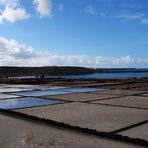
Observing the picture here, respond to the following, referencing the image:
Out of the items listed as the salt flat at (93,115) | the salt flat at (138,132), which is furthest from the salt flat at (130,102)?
the salt flat at (138,132)

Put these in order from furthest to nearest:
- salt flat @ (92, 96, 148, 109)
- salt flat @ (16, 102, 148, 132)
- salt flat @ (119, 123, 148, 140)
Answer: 1. salt flat @ (92, 96, 148, 109)
2. salt flat @ (16, 102, 148, 132)
3. salt flat @ (119, 123, 148, 140)

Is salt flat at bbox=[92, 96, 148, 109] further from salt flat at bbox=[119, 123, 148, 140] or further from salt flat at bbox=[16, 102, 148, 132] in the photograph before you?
salt flat at bbox=[119, 123, 148, 140]

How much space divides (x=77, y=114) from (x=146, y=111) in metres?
1.55

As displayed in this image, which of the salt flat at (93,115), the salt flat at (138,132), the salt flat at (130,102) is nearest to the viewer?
the salt flat at (138,132)

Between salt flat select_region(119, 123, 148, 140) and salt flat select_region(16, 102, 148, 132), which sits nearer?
salt flat select_region(119, 123, 148, 140)

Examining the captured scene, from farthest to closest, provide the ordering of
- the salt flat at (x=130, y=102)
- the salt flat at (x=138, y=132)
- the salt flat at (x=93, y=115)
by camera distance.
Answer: the salt flat at (x=130, y=102)
the salt flat at (x=93, y=115)
the salt flat at (x=138, y=132)

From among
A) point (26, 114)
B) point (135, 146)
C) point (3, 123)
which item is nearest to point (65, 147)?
point (135, 146)

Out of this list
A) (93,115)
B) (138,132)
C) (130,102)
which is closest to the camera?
(138,132)

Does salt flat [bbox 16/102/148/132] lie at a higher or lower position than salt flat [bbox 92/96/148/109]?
lower

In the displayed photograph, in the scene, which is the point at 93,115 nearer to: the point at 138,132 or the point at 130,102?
the point at 138,132

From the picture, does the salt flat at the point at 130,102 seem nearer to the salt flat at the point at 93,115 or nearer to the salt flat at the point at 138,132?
the salt flat at the point at 93,115

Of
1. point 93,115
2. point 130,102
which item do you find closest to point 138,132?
point 93,115

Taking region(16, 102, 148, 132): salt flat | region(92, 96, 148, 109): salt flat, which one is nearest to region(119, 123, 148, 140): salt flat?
region(16, 102, 148, 132): salt flat

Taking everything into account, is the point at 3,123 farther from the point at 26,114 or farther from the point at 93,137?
the point at 93,137
